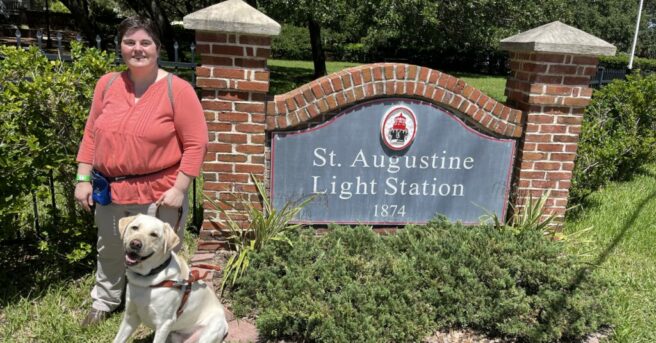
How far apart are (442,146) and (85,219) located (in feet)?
9.28

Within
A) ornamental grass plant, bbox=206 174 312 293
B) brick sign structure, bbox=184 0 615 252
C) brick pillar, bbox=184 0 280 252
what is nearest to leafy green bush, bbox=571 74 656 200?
brick sign structure, bbox=184 0 615 252

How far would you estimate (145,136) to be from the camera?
2.67 m

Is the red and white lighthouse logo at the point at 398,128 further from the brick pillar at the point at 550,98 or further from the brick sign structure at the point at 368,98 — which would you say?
the brick pillar at the point at 550,98

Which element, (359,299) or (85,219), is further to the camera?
(85,219)

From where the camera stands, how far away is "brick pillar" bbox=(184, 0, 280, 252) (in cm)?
360

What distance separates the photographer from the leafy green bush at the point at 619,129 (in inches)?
220

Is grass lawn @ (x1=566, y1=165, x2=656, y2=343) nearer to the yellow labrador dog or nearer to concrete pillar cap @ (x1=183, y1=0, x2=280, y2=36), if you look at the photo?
the yellow labrador dog

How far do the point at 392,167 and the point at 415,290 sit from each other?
1.14 metres

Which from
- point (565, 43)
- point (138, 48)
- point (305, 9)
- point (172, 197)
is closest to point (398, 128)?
point (565, 43)

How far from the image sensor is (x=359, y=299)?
3223 millimetres

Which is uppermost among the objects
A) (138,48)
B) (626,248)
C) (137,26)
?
(137,26)

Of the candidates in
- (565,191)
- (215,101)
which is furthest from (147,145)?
(565,191)

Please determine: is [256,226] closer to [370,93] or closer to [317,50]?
[370,93]

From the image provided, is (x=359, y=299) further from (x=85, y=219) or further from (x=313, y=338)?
(x=85, y=219)
